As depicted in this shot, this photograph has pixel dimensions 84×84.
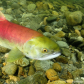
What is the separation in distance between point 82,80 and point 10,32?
1.50 meters

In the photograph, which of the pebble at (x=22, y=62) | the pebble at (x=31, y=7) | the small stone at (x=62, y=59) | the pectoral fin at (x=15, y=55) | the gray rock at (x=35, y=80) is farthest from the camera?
the pebble at (x=31, y=7)

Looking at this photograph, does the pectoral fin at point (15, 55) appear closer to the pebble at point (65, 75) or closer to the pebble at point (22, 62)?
the pebble at point (22, 62)

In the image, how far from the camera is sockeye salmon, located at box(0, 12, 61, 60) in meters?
1.23

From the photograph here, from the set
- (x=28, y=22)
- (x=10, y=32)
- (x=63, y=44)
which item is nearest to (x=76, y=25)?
(x=63, y=44)

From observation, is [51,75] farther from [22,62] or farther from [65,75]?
[22,62]

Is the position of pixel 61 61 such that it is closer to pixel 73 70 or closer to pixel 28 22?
pixel 73 70

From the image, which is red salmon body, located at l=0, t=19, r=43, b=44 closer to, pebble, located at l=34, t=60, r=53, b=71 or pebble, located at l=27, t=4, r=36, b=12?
pebble, located at l=34, t=60, r=53, b=71

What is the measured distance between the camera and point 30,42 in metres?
1.27

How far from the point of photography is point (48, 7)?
4562mm

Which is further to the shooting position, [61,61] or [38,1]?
[38,1]

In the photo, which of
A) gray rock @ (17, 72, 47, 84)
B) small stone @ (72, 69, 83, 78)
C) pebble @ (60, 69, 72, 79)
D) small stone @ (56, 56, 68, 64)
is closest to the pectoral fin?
gray rock @ (17, 72, 47, 84)

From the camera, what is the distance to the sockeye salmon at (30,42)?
1.23 metres

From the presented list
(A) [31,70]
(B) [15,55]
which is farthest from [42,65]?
(B) [15,55]

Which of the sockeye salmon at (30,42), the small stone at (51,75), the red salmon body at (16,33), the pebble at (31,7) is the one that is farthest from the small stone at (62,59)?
the pebble at (31,7)
